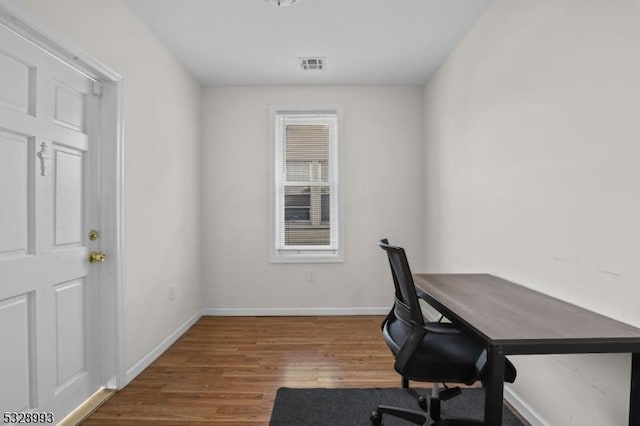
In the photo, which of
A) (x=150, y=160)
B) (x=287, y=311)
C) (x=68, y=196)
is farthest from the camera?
(x=287, y=311)

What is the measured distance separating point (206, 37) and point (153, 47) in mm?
438

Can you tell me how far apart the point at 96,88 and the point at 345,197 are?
99.7 inches

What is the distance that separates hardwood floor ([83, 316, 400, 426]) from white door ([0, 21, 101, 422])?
1.31ft

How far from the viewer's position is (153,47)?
2752 millimetres

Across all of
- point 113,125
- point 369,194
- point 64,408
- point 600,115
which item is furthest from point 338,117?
point 64,408

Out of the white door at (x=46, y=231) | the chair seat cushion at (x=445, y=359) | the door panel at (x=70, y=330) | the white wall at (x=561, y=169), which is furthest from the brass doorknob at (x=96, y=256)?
the white wall at (x=561, y=169)

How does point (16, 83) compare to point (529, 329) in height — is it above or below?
above

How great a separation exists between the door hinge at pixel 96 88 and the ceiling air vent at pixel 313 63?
1.75m

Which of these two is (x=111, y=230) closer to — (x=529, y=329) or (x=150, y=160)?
(x=150, y=160)

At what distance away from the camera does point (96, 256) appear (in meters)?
2.15

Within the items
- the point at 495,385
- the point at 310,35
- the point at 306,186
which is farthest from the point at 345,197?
the point at 495,385

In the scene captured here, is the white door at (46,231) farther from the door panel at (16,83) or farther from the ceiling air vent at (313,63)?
the ceiling air vent at (313,63)

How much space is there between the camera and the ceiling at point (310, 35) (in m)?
2.40

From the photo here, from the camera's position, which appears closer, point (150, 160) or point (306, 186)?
point (150, 160)
